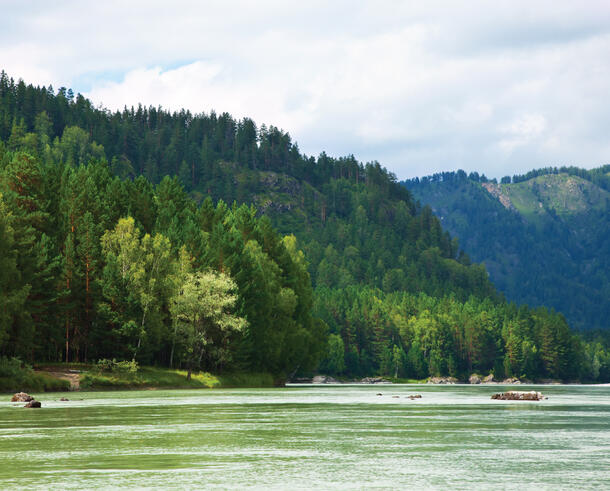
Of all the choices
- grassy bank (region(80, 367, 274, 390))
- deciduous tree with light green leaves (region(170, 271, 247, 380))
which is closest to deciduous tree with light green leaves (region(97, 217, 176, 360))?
deciduous tree with light green leaves (region(170, 271, 247, 380))

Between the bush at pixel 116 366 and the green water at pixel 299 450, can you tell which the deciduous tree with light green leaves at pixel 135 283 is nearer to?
the bush at pixel 116 366

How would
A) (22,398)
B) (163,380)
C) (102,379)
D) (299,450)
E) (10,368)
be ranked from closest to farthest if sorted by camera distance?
(299,450), (22,398), (10,368), (102,379), (163,380)

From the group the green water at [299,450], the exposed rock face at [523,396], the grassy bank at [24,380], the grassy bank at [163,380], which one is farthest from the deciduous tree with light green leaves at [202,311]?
the green water at [299,450]

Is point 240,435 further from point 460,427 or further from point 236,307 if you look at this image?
point 236,307

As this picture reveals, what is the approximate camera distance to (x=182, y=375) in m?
118

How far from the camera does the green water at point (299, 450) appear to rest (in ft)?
90.0

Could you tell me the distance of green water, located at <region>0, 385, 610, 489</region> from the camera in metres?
27.4

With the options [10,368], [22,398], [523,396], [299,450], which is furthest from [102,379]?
[299,450]

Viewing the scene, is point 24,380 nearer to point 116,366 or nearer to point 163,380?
point 116,366

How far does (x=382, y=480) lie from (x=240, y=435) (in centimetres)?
1673

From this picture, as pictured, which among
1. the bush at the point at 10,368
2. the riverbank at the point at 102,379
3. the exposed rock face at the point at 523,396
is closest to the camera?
the bush at the point at 10,368

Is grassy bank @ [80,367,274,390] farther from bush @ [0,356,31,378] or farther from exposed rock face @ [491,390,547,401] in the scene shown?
exposed rock face @ [491,390,547,401]

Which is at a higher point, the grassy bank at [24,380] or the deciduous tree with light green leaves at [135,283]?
the deciduous tree with light green leaves at [135,283]

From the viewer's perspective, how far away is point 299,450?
36.2m
